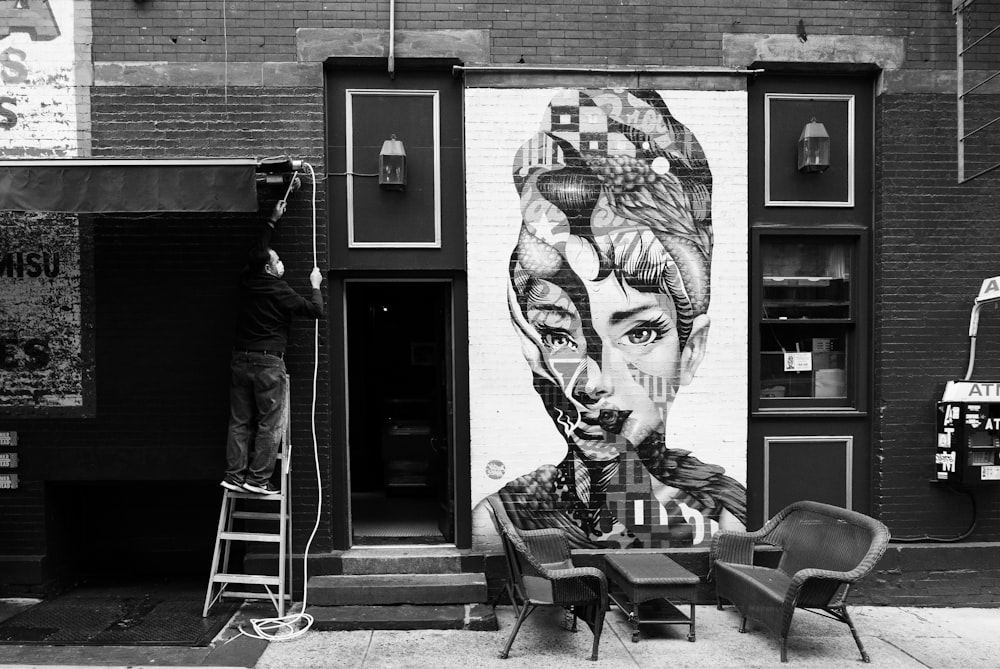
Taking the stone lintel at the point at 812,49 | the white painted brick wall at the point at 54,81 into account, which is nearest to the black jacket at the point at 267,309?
the white painted brick wall at the point at 54,81

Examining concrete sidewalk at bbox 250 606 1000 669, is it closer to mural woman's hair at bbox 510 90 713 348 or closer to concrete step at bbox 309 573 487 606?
concrete step at bbox 309 573 487 606

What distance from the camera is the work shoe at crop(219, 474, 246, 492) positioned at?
17.9ft

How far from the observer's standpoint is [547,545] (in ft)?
18.3

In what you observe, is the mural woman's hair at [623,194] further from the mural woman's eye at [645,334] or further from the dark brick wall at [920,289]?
the dark brick wall at [920,289]

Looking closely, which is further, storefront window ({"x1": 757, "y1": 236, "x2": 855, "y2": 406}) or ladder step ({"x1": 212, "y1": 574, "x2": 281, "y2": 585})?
storefront window ({"x1": 757, "y1": 236, "x2": 855, "y2": 406})

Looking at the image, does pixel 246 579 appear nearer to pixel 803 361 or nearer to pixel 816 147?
pixel 803 361

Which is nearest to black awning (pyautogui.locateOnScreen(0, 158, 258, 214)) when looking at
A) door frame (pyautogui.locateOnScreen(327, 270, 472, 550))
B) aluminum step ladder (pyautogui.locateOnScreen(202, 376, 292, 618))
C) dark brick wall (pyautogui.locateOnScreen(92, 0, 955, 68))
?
door frame (pyautogui.locateOnScreen(327, 270, 472, 550))

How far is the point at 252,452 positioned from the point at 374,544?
142 cm

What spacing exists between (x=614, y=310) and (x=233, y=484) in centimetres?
336

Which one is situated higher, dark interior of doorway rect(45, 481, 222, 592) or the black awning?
the black awning

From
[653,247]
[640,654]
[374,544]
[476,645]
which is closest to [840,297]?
[653,247]

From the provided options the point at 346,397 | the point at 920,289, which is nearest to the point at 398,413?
the point at 346,397

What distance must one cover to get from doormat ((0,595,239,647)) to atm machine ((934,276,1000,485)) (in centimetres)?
Result: 600

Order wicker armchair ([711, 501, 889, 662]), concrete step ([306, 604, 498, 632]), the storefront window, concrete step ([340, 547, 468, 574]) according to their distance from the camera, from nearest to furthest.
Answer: wicker armchair ([711, 501, 889, 662])
concrete step ([306, 604, 498, 632])
concrete step ([340, 547, 468, 574])
the storefront window
